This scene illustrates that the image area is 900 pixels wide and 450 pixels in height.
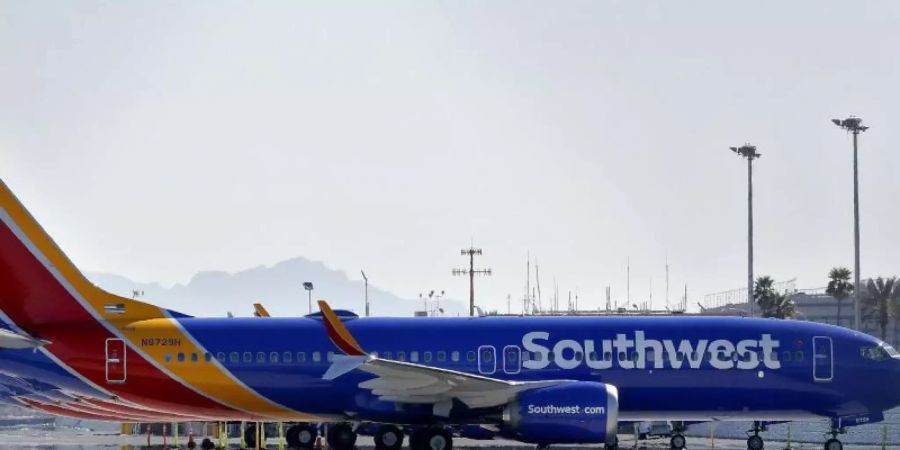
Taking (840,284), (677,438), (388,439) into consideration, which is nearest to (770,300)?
(840,284)

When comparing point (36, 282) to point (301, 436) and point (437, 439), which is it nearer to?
point (301, 436)

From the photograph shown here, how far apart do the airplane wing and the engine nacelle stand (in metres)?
0.66

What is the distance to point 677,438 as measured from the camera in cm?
4200

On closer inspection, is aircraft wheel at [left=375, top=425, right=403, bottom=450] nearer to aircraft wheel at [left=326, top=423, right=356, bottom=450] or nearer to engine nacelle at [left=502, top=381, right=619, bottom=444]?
aircraft wheel at [left=326, top=423, right=356, bottom=450]

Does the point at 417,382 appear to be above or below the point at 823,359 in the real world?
below

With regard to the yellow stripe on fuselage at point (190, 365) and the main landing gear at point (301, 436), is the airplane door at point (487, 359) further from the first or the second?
the main landing gear at point (301, 436)

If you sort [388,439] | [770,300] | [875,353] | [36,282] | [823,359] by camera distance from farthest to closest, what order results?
[770,300], [875,353], [388,439], [823,359], [36,282]

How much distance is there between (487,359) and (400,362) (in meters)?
3.00

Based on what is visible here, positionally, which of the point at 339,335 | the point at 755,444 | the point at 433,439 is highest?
the point at 339,335

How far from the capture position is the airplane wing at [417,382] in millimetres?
32594

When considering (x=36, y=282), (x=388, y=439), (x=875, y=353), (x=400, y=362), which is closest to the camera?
(x=400, y=362)

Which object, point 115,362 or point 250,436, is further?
point 250,436

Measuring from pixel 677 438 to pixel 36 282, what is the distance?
20136mm

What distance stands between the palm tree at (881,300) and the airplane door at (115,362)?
8837cm
